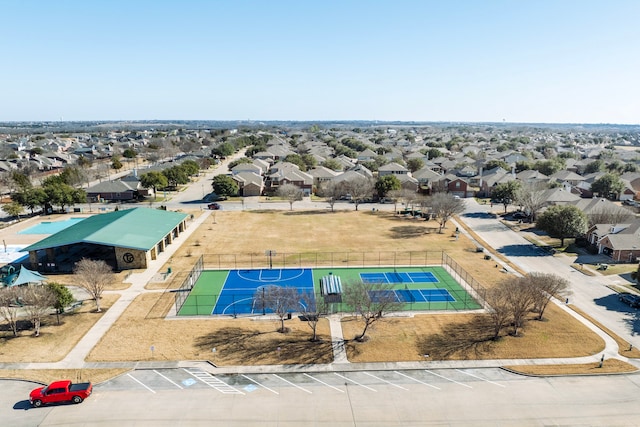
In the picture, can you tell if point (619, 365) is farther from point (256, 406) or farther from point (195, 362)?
point (195, 362)

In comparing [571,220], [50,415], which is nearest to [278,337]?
[50,415]

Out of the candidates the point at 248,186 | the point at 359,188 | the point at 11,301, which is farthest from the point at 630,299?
the point at 248,186

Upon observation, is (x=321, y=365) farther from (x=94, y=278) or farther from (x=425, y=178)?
(x=425, y=178)

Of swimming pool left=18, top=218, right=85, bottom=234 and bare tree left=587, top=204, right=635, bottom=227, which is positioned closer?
bare tree left=587, top=204, right=635, bottom=227

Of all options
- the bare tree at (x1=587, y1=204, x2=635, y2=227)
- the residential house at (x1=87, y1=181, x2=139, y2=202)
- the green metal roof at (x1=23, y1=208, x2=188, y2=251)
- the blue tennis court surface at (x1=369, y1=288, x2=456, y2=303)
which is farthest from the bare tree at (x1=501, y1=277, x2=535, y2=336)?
the residential house at (x1=87, y1=181, x2=139, y2=202)

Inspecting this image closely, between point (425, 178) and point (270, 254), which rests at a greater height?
point (425, 178)

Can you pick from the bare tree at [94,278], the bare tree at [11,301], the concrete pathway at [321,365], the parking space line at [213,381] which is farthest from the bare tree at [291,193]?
the parking space line at [213,381]

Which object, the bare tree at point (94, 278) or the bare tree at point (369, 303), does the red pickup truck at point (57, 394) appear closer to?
the bare tree at point (94, 278)

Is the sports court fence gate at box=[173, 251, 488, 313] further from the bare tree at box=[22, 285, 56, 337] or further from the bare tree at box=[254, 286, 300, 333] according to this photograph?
the bare tree at box=[22, 285, 56, 337]

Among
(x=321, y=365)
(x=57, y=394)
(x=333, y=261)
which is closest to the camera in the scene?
(x=57, y=394)
